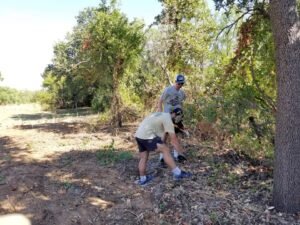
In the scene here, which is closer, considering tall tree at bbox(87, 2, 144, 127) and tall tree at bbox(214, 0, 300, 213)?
tall tree at bbox(214, 0, 300, 213)

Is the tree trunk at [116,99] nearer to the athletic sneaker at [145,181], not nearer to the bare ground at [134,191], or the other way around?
the bare ground at [134,191]

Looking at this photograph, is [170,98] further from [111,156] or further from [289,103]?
[289,103]

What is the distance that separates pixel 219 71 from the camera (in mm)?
7723

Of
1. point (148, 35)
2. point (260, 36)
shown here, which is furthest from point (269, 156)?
point (148, 35)

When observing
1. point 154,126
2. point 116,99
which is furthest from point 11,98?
point 154,126

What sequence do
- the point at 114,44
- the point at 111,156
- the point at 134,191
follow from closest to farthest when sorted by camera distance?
the point at 134,191, the point at 111,156, the point at 114,44

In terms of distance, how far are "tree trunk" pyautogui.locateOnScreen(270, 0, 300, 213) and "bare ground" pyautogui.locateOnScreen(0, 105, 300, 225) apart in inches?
12.0

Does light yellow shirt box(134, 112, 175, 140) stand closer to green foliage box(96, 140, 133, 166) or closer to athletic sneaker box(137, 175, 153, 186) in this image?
athletic sneaker box(137, 175, 153, 186)

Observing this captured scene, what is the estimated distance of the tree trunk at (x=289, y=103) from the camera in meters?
4.09

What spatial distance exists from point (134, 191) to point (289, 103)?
2339 mm

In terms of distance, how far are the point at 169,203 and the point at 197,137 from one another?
2938 millimetres

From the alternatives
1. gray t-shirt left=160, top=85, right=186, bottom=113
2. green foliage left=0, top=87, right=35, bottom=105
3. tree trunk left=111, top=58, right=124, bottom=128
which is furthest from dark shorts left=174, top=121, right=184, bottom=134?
green foliage left=0, top=87, right=35, bottom=105

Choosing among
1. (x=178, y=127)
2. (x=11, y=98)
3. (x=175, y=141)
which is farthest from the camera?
(x=11, y=98)

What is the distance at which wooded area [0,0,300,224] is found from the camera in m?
4.14
